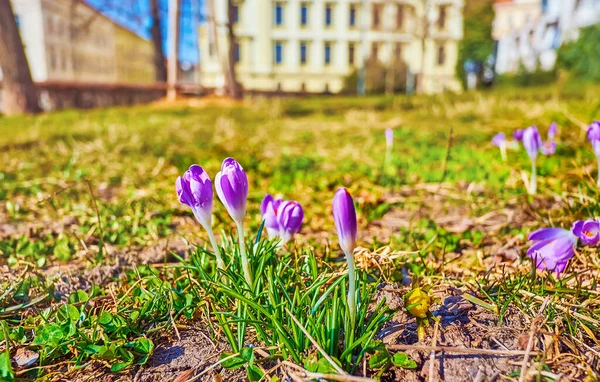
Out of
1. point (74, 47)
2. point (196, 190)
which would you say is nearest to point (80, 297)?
point (196, 190)

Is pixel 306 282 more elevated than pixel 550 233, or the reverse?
pixel 550 233

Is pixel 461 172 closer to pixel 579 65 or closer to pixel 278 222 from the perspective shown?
pixel 278 222

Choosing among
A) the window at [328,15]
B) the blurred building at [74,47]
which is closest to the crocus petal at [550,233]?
the blurred building at [74,47]

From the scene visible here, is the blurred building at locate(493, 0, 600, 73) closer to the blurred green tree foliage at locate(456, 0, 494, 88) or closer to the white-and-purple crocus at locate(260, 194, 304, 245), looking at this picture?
the blurred green tree foliage at locate(456, 0, 494, 88)

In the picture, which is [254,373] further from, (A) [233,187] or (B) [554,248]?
(B) [554,248]

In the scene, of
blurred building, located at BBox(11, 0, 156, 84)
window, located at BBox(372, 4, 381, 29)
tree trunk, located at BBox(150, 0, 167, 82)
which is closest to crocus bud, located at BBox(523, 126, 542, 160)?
tree trunk, located at BBox(150, 0, 167, 82)

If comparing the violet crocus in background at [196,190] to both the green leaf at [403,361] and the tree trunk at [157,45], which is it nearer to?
the green leaf at [403,361]
